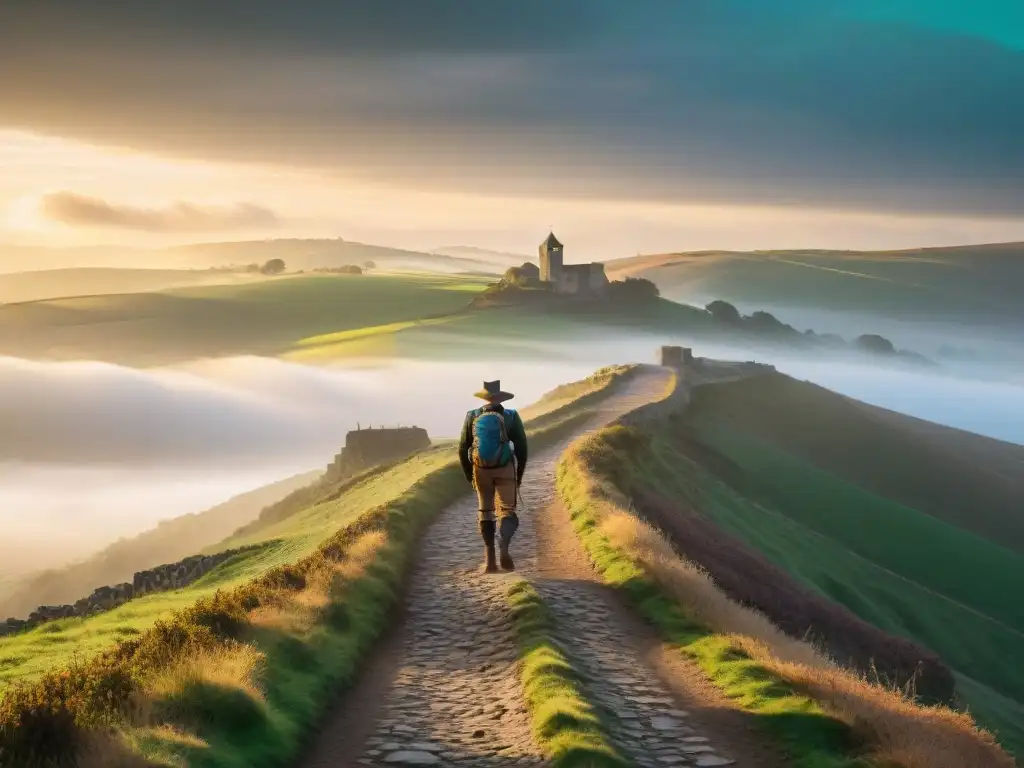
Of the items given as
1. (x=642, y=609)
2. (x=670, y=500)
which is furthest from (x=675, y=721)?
(x=670, y=500)

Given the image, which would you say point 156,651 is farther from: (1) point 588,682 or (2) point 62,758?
(1) point 588,682

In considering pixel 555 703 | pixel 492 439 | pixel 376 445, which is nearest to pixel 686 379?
pixel 376 445

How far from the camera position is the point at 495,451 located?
1931 cm

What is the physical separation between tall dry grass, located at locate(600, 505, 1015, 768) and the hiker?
298 centimetres

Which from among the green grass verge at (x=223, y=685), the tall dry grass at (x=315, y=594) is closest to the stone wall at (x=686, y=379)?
the tall dry grass at (x=315, y=594)

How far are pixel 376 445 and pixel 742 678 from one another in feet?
225

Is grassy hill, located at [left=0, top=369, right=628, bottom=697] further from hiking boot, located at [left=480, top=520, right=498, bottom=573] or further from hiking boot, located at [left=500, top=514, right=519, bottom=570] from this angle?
hiking boot, located at [left=500, top=514, right=519, bottom=570]

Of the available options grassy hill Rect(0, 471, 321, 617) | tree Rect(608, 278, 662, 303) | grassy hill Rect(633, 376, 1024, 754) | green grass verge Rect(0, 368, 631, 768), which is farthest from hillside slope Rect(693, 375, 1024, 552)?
tree Rect(608, 278, 662, 303)

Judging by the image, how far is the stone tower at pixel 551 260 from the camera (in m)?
168

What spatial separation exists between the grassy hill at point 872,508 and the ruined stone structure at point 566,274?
6409 cm

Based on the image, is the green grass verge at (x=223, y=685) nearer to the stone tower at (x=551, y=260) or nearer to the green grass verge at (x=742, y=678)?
the green grass verge at (x=742, y=678)

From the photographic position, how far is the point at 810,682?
13195 mm

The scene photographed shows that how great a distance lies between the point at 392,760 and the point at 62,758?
3366mm

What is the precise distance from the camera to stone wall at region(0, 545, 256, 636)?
37.8m
